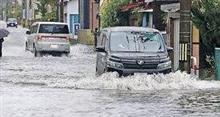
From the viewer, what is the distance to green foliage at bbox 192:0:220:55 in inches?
867

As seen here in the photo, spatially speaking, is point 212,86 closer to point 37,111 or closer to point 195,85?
point 195,85

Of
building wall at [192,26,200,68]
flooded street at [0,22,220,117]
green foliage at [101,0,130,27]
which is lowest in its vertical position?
flooded street at [0,22,220,117]

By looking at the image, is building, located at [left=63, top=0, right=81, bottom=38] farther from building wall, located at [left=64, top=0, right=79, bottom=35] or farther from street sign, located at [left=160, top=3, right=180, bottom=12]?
street sign, located at [left=160, top=3, right=180, bottom=12]

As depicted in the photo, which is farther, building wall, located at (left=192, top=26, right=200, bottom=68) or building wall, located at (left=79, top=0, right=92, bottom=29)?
building wall, located at (left=79, top=0, right=92, bottom=29)

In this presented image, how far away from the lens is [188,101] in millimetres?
15828

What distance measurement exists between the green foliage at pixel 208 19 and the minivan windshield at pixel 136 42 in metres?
2.47

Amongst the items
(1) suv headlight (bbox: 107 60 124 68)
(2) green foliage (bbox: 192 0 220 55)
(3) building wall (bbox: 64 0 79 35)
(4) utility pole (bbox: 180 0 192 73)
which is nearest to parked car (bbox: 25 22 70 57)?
(2) green foliage (bbox: 192 0 220 55)

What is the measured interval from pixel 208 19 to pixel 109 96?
674cm

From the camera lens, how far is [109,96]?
55.2 ft

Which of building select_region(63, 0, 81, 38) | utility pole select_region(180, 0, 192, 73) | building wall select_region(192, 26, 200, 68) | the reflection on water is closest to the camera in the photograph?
the reflection on water

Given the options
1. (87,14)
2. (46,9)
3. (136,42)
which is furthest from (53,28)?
(46,9)

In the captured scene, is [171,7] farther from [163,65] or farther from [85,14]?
[85,14]

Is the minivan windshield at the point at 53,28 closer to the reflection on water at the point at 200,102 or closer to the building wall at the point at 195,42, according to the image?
the building wall at the point at 195,42

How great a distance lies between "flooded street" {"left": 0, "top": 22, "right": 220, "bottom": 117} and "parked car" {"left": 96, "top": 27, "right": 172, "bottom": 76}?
0.80 ft
